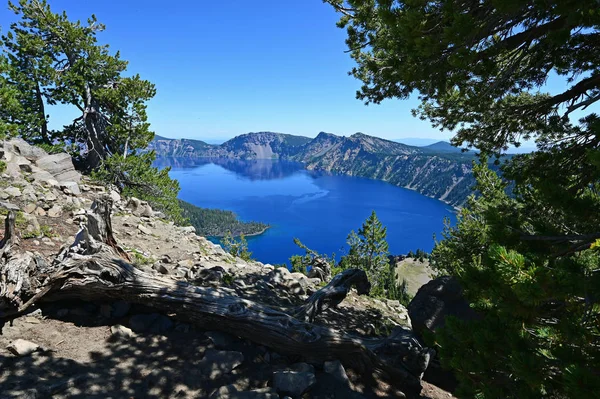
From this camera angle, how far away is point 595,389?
89.8 inches

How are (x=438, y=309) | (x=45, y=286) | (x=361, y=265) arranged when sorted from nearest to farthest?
(x=45, y=286) → (x=438, y=309) → (x=361, y=265)

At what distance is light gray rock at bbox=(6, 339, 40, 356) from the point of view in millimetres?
4855

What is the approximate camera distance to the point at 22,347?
493 cm

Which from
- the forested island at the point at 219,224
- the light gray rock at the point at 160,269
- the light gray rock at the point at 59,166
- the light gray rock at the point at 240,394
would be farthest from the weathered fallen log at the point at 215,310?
the forested island at the point at 219,224

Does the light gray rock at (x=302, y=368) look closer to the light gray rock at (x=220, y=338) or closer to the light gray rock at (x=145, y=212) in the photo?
the light gray rock at (x=220, y=338)

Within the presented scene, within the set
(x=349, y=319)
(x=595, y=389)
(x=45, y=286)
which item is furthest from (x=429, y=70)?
(x=45, y=286)

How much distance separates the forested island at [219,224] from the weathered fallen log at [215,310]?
493ft

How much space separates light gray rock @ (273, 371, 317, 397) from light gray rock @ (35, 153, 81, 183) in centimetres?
1735

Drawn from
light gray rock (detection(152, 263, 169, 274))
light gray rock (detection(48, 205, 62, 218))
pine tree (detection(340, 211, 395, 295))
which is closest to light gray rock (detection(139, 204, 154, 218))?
light gray rock (detection(48, 205, 62, 218))

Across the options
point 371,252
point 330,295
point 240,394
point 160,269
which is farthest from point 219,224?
point 240,394

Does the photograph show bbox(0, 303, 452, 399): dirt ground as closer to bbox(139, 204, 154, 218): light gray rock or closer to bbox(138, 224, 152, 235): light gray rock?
bbox(138, 224, 152, 235): light gray rock

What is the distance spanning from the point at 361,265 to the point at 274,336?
35180mm

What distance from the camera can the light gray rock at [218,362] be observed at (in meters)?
5.35

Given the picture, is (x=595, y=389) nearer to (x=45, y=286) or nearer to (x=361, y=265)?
(x=45, y=286)
